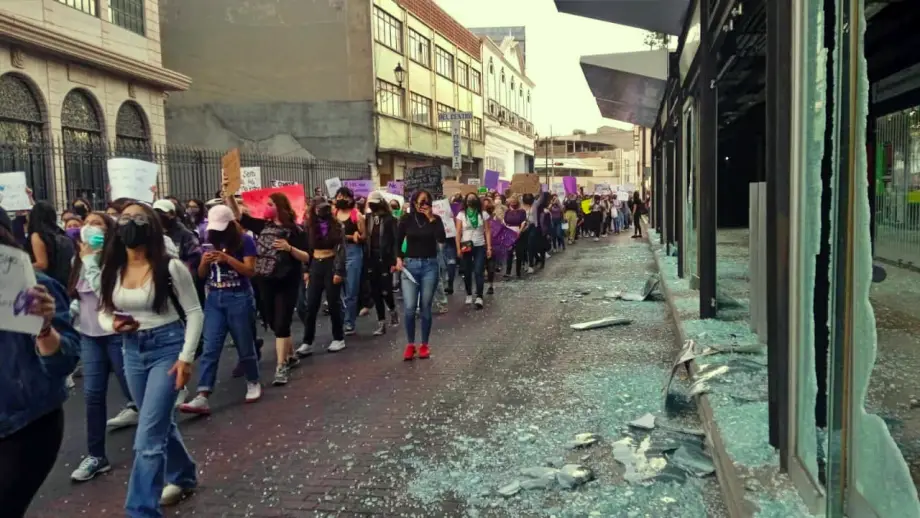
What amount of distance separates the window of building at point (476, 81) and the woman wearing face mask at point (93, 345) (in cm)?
4636

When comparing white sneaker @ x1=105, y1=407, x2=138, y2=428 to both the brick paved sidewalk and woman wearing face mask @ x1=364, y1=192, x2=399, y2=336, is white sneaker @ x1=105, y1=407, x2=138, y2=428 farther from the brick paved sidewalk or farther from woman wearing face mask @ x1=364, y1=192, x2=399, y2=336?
woman wearing face mask @ x1=364, y1=192, x2=399, y2=336

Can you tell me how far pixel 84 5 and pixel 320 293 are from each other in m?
14.8

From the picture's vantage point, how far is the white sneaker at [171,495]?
445 cm

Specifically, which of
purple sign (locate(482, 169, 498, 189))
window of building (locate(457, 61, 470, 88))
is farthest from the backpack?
window of building (locate(457, 61, 470, 88))

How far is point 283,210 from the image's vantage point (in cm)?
767

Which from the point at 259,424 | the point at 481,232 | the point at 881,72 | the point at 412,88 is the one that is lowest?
the point at 259,424

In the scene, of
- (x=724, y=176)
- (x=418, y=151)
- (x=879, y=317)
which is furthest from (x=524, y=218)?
(x=418, y=151)

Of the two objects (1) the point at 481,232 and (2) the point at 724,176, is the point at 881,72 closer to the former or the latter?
(1) the point at 481,232

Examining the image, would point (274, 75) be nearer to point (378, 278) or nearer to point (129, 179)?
point (378, 278)

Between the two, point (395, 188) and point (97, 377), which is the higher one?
point (395, 188)

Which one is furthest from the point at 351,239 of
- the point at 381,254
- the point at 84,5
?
the point at 84,5

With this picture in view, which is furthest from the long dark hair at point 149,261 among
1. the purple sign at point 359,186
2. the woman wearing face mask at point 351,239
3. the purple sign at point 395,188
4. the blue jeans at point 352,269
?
the purple sign at point 359,186

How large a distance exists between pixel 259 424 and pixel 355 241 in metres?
3.76

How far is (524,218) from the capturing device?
1631cm
